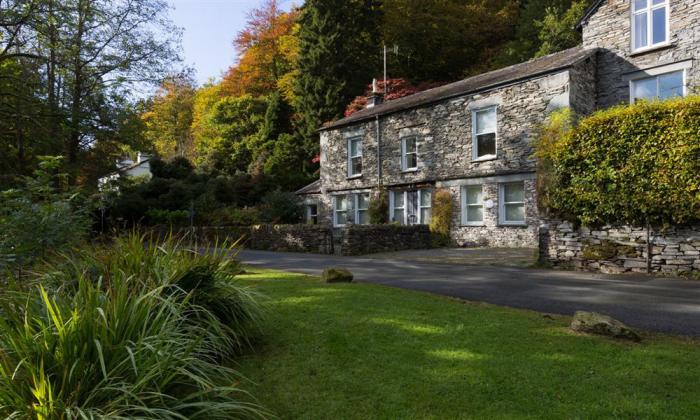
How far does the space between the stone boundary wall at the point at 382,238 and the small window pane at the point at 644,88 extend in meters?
9.61

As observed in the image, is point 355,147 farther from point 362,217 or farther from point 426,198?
point 426,198

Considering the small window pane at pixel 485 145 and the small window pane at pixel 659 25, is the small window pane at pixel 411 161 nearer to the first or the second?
the small window pane at pixel 485 145

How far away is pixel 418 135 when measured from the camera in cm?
2167

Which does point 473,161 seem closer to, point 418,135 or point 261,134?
point 418,135

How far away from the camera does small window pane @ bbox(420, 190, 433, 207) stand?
21.1 metres

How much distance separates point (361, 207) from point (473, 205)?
22.7ft

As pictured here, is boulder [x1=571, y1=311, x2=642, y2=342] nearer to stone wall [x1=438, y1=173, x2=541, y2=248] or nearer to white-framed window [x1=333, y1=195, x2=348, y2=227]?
stone wall [x1=438, y1=173, x2=541, y2=248]

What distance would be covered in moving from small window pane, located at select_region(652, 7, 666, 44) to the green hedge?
8293 mm

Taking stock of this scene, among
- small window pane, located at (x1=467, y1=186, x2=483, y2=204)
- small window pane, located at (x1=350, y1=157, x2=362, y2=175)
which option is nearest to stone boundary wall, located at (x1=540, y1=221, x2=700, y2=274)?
small window pane, located at (x1=467, y1=186, x2=483, y2=204)

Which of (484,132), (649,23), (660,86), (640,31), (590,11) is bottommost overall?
(484,132)

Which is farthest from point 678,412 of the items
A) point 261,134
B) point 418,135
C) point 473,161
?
point 261,134

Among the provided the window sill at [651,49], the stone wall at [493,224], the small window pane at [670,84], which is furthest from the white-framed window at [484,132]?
the small window pane at [670,84]

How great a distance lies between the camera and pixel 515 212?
18.3 meters

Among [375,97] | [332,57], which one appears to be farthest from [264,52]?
[375,97]
